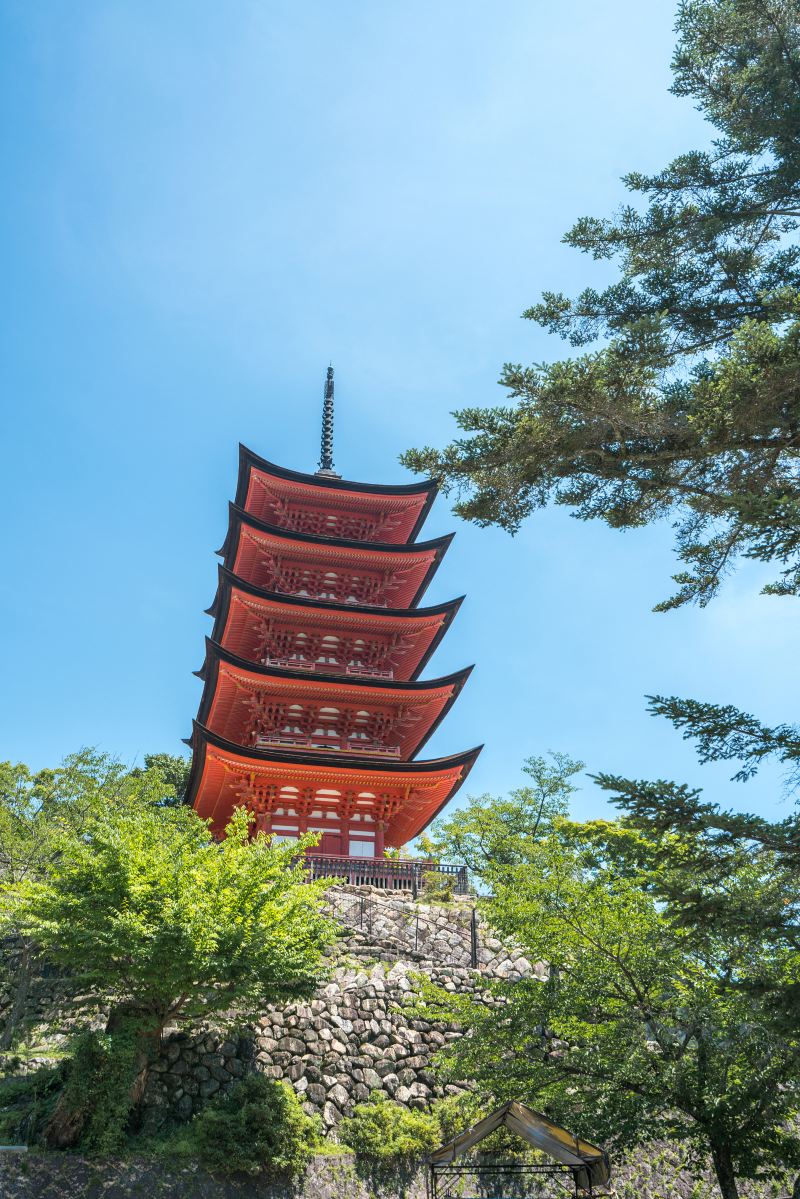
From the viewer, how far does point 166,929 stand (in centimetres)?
991

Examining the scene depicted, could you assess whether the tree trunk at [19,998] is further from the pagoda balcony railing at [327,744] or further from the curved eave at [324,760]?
the pagoda balcony railing at [327,744]

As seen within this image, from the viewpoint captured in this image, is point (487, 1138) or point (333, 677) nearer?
point (487, 1138)

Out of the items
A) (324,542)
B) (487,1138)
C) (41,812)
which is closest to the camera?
(487,1138)

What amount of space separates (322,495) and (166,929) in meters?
17.5

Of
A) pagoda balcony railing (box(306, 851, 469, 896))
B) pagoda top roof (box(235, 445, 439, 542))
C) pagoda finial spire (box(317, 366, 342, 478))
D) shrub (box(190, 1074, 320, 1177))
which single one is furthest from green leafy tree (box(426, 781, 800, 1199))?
pagoda finial spire (box(317, 366, 342, 478))

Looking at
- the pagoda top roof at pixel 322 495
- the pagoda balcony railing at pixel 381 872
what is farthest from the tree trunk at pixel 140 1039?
the pagoda top roof at pixel 322 495

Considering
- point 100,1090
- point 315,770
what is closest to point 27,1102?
point 100,1090

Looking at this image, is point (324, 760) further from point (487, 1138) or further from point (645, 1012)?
point (645, 1012)

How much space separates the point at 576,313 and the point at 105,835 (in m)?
8.50

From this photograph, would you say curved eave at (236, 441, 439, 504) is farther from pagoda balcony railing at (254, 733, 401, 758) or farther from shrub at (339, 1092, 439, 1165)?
shrub at (339, 1092, 439, 1165)

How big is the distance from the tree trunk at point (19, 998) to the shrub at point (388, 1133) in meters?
5.25

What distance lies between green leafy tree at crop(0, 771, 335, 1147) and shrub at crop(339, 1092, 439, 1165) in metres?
2.09

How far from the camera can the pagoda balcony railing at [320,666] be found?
23.1 metres

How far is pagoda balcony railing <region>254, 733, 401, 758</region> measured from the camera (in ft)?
69.9
